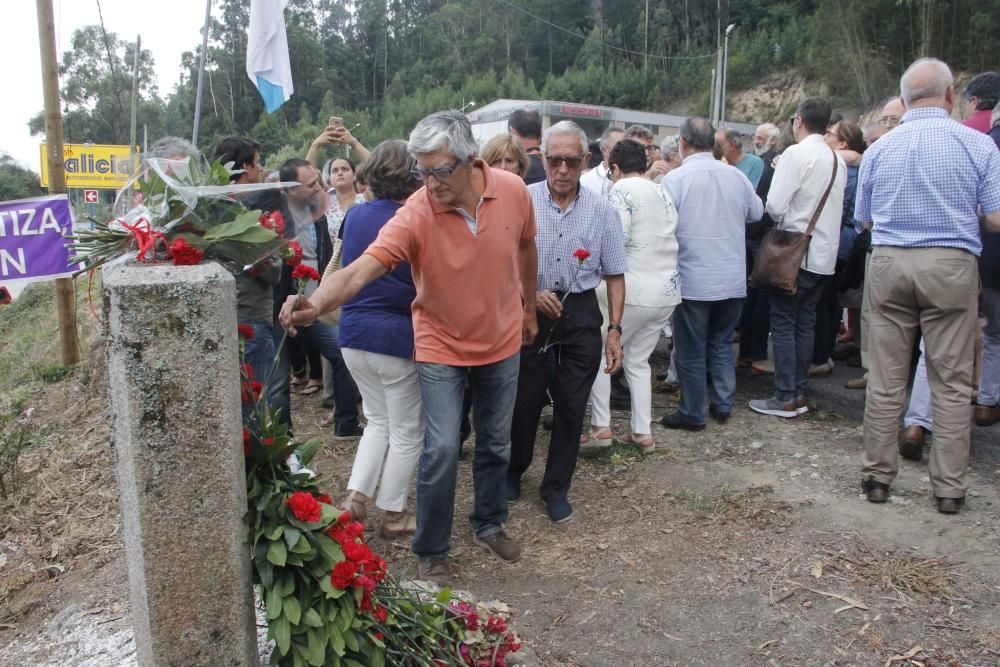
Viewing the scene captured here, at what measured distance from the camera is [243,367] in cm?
Answer: 291

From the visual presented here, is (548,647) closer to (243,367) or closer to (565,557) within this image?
(565,557)

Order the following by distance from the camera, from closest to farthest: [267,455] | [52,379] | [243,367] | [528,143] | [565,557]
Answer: [267,455] < [243,367] < [565,557] < [528,143] < [52,379]

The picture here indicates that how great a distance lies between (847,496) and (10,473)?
5521mm

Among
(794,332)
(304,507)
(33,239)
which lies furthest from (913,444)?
(33,239)

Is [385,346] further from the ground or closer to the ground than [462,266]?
closer to the ground

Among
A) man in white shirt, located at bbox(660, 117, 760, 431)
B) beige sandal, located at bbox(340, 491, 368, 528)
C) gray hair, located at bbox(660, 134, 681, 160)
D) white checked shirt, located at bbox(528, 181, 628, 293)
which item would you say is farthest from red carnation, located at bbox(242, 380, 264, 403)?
gray hair, located at bbox(660, 134, 681, 160)

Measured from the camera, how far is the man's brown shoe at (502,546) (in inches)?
153

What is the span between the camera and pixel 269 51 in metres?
7.00

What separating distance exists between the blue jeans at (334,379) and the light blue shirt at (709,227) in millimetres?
2279

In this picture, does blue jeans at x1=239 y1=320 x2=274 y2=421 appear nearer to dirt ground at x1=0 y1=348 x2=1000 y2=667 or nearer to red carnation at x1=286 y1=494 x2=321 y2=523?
dirt ground at x1=0 y1=348 x2=1000 y2=667

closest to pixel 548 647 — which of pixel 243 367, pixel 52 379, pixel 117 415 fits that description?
pixel 243 367

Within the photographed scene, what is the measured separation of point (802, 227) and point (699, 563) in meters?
2.67

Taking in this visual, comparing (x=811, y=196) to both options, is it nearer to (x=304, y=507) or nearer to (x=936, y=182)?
(x=936, y=182)

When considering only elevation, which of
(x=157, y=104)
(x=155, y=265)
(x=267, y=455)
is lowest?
(x=267, y=455)
